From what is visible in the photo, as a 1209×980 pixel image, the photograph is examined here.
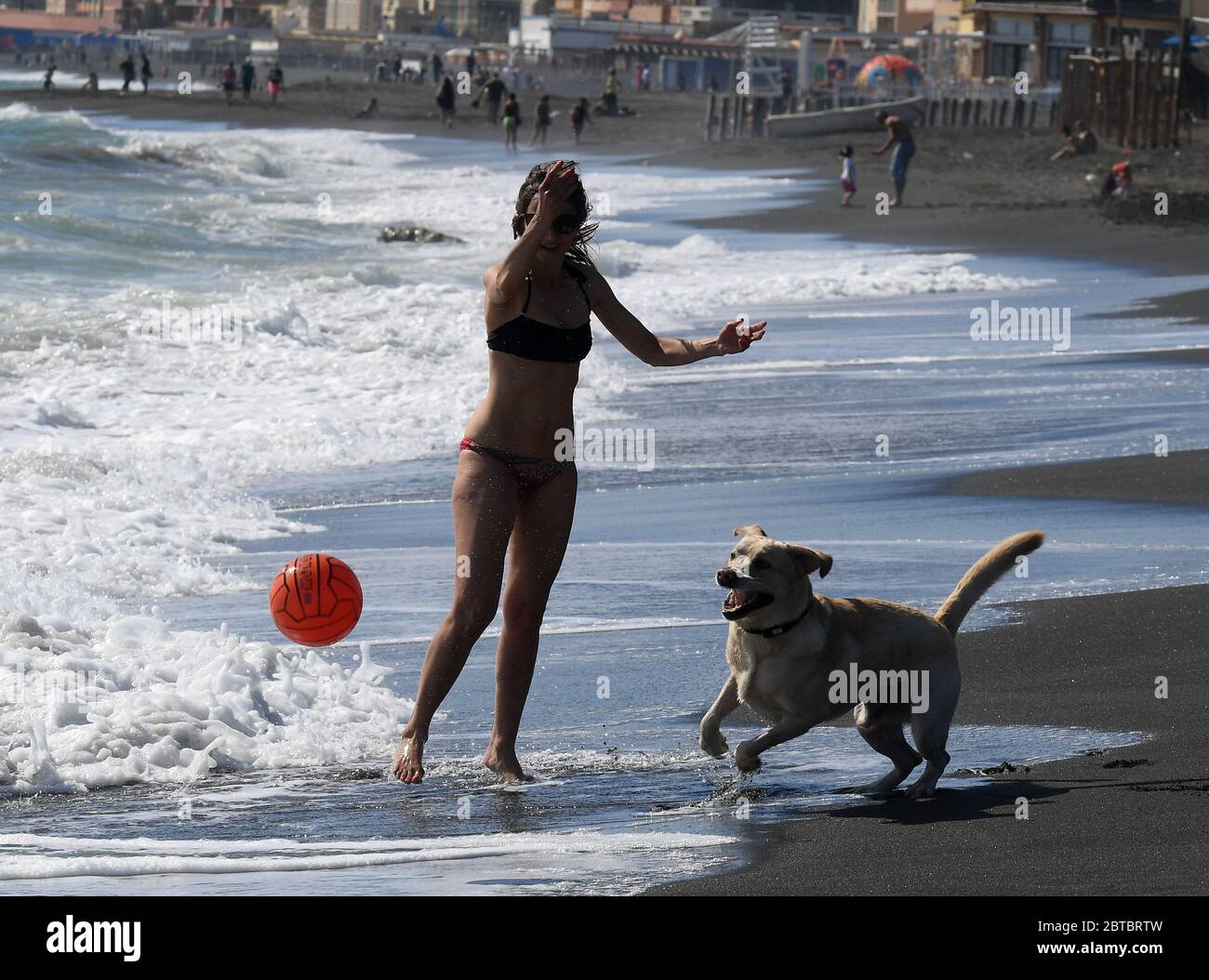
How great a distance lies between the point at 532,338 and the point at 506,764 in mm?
1351

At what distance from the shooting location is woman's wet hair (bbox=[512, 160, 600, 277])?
571 centimetres

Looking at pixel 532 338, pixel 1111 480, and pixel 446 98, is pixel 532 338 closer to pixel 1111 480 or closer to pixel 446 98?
pixel 1111 480

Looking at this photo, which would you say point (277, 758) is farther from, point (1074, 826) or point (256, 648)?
point (1074, 826)

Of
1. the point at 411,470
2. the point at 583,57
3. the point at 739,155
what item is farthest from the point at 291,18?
the point at 411,470

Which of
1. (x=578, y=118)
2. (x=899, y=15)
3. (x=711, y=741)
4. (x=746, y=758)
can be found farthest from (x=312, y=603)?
(x=899, y=15)

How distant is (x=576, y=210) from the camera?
572cm

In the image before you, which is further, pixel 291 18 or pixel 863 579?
pixel 291 18

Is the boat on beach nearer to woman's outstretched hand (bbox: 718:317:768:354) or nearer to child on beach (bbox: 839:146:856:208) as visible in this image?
child on beach (bbox: 839:146:856:208)

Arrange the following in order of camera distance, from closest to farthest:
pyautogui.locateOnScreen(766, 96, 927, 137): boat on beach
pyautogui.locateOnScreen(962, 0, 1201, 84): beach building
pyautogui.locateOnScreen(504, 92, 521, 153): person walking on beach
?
pyautogui.locateOnScreen(766, 96, 927, 137): boat on beach, pyautogui.locateOnScreen(504, 92, 521, 153): person walking on beach, pyautogui.locateOnScreen(962, 0, 1201, 84): beach building

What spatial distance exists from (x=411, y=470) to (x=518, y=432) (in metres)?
6.58

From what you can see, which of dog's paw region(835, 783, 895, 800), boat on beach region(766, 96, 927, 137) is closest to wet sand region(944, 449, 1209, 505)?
dog's paw region(835, 783, 895, 800)

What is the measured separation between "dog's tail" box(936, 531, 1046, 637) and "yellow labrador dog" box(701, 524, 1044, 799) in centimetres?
19

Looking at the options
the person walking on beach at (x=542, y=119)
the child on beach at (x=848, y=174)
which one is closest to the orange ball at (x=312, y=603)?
the child on beach at (x=848, y=174)
